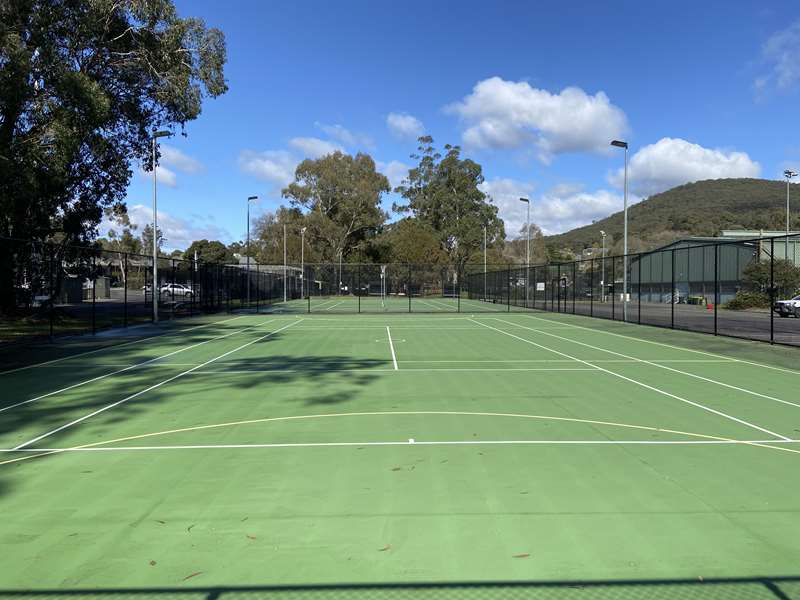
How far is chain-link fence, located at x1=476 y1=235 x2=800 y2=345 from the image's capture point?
35312 millimetres

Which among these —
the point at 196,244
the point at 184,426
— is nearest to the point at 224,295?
the point at 184,426

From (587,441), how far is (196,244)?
140 m

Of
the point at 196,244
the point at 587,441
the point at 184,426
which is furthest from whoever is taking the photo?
the point at 196,244

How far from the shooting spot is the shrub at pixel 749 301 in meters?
43.0

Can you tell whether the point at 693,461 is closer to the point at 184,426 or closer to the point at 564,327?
the point at 184,426

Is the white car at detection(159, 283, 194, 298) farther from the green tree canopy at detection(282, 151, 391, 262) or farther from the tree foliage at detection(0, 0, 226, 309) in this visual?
the green tree canopy at detection(282, 151, 391, 262)

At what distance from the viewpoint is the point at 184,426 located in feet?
25.8

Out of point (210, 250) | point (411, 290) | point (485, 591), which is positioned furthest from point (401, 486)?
point (210, 250)

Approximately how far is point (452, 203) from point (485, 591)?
92878mm

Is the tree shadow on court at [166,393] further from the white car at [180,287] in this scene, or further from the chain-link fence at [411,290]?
the white car at [180,287]

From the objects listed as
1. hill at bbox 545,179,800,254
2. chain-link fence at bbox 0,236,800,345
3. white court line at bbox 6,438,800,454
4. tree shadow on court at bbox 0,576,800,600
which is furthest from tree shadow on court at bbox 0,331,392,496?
hill at bbox 545,179,800,254

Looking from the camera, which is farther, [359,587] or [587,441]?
[587,441]

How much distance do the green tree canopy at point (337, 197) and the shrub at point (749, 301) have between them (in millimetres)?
Result: 49376

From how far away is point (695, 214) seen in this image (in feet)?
428
